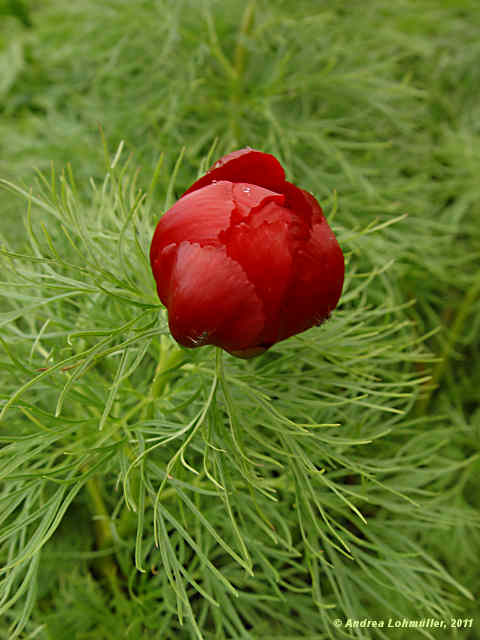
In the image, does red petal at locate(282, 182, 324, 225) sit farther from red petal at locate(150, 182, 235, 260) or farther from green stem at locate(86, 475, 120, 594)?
green stem at locate(86, 475, 120, 594)

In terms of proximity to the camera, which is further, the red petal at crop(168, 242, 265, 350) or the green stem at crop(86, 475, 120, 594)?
the green stem at crop(86, 475, 120, 594)

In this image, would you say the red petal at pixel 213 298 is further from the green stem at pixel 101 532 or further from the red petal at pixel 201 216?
the green stem at pixel 101 532

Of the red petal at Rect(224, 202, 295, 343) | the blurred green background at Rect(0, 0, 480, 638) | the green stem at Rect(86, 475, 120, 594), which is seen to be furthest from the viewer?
the blurred green background at Rect(0, 0, 480, 638)

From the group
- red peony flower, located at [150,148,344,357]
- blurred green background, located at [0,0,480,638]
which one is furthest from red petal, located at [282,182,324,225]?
blurred green background, located at [0,0,480,638]

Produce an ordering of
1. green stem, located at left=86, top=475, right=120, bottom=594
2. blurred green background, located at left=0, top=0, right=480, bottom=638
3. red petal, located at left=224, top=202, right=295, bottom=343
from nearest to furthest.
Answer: red petal, located at left=224, top=202, right=295, bottom=343, green stem, located at left=86, top=475, right=120, bottom=594, blurred green background, located at left=0, top=0, right=480, bottom=638

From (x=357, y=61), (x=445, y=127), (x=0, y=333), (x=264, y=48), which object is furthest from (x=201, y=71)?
(x=0, y=333)

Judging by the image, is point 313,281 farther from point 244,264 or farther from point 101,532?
point 101,532
